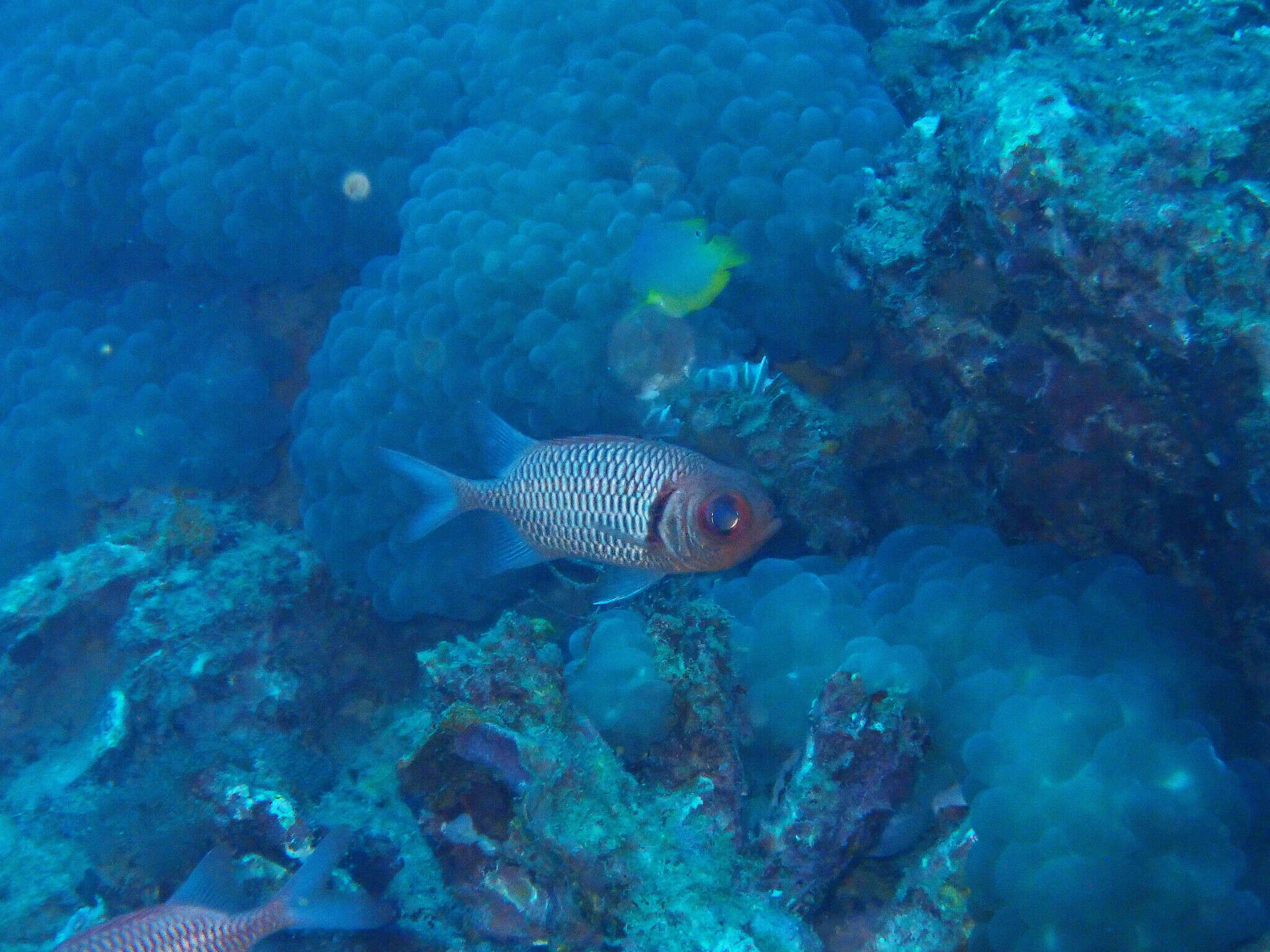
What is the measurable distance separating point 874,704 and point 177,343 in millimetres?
5814

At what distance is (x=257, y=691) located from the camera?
14.6ft

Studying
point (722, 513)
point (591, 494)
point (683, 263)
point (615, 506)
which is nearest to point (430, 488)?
point (591, 494)

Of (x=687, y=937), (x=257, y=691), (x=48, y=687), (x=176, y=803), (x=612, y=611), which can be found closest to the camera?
(x=687, y=937)

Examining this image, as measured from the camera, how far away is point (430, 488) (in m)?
3.52

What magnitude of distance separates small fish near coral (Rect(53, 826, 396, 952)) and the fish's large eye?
2.04 metres

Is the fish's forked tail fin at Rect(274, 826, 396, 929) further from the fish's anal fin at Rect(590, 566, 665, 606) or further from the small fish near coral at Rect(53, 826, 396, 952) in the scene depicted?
the fish's anal fin at Rect(590, 566, 665, 606)

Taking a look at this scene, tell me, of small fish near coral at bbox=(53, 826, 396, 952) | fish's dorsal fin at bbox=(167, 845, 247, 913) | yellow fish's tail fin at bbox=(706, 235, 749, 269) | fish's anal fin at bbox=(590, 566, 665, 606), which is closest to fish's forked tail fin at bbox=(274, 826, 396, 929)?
small fish near coral at bbox=(53, 826, 396, 952)

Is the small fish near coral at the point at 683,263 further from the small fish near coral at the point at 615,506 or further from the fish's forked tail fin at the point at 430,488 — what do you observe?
the fish's forked tail fin at the point at 430,488

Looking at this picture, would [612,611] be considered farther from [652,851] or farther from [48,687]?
[48,687]

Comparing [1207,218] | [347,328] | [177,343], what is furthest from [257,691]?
[1207,218]

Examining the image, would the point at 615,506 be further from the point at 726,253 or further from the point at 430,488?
the point at 726,253

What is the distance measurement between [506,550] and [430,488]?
1.55 feet

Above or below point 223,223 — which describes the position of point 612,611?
below

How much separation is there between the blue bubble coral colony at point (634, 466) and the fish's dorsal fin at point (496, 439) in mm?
56
